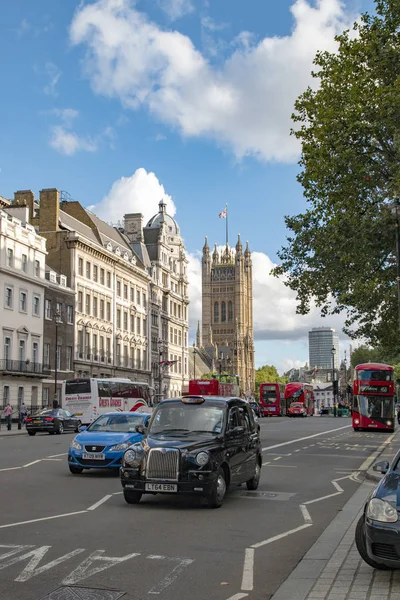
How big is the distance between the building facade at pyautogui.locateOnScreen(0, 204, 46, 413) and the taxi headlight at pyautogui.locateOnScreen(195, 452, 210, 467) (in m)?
43.2

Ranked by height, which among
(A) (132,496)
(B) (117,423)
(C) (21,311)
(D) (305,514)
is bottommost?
(D) (305,514)

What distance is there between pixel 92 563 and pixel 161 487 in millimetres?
3740

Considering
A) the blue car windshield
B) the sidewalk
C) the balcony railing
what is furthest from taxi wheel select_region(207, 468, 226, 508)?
the balcony railing

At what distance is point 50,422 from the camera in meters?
38.8

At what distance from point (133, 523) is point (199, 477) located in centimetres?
159

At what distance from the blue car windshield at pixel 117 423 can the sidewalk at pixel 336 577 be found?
361 inches

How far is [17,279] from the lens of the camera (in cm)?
5538

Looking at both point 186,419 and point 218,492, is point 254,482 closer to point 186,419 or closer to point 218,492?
point 186,419

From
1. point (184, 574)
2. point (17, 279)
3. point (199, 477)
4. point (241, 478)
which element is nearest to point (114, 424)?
point (241, 478)

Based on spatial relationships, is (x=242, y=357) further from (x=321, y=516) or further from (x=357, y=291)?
(x=321, y=516)

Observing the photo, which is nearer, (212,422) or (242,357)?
(212,422)

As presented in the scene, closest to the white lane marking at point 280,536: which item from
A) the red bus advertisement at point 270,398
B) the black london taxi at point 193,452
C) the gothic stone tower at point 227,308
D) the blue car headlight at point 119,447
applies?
the black london taxi at point 193,452

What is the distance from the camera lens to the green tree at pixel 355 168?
1035 inches

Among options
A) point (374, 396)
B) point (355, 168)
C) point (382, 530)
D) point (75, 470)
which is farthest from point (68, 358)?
point (382, 530)
